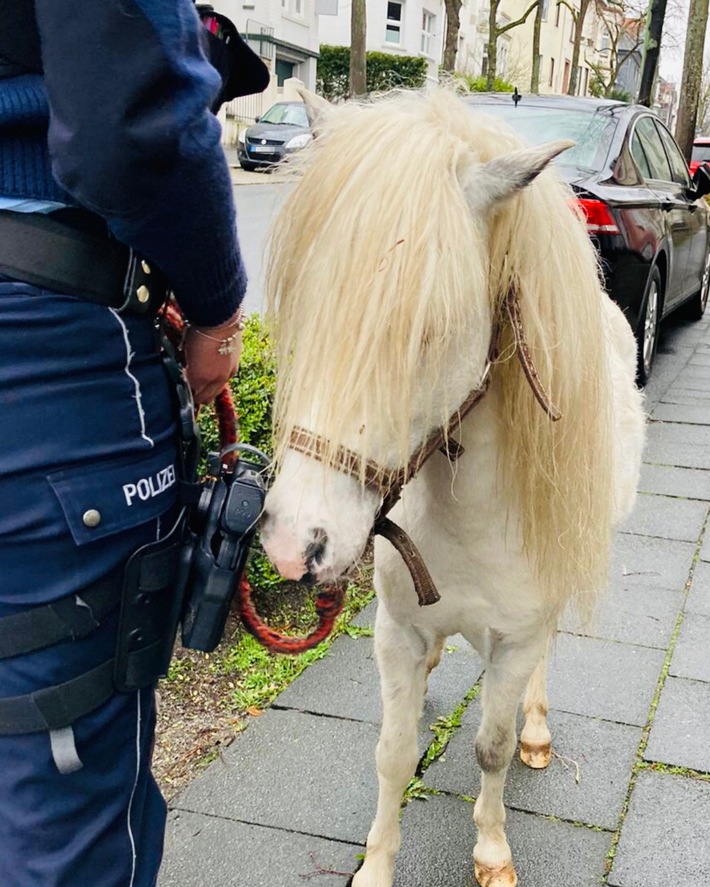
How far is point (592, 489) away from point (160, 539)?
1.00 metres

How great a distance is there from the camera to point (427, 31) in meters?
39.9

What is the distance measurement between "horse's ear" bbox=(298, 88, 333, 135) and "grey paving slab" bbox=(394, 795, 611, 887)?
6.18 feet

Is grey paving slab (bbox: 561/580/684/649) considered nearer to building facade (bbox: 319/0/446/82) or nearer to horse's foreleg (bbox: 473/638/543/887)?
horse's foreleg (bbox: 473/638/543/887)

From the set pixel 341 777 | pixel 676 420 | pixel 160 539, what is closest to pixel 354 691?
pixel 341 777

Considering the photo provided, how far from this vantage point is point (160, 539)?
1.45 metres

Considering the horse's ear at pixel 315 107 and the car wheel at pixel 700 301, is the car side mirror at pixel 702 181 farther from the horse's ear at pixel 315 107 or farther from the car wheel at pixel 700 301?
the horse's ear at pixel 315 107

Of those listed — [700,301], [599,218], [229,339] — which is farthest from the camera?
[700,301]

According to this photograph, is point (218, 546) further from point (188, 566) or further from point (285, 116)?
point (285, 116)

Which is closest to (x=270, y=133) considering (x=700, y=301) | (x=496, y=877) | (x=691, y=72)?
(x=691, y=72)

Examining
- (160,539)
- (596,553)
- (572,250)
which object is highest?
(572,250)

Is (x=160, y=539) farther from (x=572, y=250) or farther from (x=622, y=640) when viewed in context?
(x=622, y=640)

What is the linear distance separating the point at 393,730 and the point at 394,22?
40244 mm

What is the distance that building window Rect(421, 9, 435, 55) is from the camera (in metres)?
39.3

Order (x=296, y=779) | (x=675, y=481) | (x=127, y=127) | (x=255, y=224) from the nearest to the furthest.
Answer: (x=127, y=127), (x=296, y=779), (x=675, y=481), (x=255, y=224)
